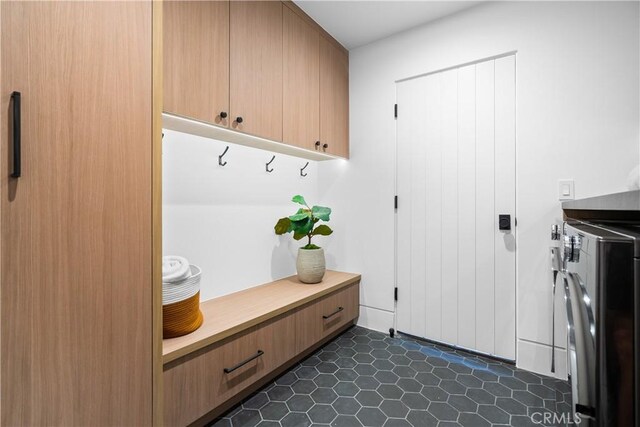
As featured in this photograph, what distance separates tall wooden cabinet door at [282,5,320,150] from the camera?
199 centimetres

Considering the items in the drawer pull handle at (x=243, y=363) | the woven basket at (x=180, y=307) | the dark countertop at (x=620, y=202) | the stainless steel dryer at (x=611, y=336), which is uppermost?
the dark countertop at (x=620, y=202)

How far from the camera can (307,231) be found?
2.13m

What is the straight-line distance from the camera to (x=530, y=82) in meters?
1.85

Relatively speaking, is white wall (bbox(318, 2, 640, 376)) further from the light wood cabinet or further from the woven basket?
the woven basket

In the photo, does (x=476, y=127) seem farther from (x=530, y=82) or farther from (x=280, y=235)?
(x=280, y=235)

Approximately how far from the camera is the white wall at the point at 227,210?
168 cm

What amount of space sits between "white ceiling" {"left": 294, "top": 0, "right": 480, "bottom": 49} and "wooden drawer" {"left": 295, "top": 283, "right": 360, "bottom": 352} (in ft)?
6.53

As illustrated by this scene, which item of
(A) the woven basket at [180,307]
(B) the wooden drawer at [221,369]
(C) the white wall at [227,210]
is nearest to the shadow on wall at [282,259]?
(C) the white wall at [227,210]

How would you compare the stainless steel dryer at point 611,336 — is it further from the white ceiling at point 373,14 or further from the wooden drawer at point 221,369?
the white ceiling at point 373,14

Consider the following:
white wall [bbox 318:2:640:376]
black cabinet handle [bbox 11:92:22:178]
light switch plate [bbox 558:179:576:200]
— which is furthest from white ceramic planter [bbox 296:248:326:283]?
black cabinet handle [bbox 11:92:22:178]

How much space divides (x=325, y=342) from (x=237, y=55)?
195 centimetres

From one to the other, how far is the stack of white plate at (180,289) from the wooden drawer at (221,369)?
0.24 metres

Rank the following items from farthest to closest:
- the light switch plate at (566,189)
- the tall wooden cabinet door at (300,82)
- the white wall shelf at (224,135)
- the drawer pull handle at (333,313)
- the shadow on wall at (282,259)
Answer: the shadow on wall at (282,259) < the drawer pull handle at (333,313) < the tall wooden cabinet door at (300,82) < the light switch plate at (566,189) < the white wall shelf at (224,135)

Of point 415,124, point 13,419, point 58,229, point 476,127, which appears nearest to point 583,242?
point 58,229
